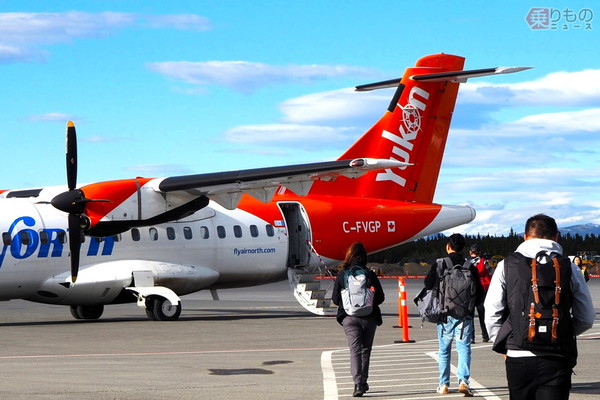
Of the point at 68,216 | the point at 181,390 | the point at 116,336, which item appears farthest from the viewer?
the point at 68,216

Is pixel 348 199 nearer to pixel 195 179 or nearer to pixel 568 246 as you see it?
pixel 195 179

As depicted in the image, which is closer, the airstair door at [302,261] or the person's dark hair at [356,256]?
the person's dark hair at [356,256]

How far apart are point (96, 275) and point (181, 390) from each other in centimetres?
1099

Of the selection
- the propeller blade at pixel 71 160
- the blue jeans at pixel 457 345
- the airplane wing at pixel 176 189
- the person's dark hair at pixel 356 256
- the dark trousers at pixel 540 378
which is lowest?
the blue jeans at pixel 457 345

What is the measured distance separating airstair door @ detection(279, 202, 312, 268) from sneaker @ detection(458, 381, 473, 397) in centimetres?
1418

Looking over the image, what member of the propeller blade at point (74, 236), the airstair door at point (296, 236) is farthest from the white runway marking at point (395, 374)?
the airstair door at point (296, 236)

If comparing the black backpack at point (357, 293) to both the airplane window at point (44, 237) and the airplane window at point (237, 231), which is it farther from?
the airplane window at point (237, 231)

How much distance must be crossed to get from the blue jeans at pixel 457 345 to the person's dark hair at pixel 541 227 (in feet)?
12.6

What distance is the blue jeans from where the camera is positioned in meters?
9.63

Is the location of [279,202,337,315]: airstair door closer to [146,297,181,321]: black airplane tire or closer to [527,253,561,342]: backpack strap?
[146,297,181,321]: black airplane tire

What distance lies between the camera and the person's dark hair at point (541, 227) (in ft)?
19.5

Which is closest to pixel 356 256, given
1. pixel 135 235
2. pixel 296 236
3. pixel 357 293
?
pixel 357 293

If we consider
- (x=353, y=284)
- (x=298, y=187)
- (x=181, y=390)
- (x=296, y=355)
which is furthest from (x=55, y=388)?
(x=298, y=187)

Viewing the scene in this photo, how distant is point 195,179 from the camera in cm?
2005
